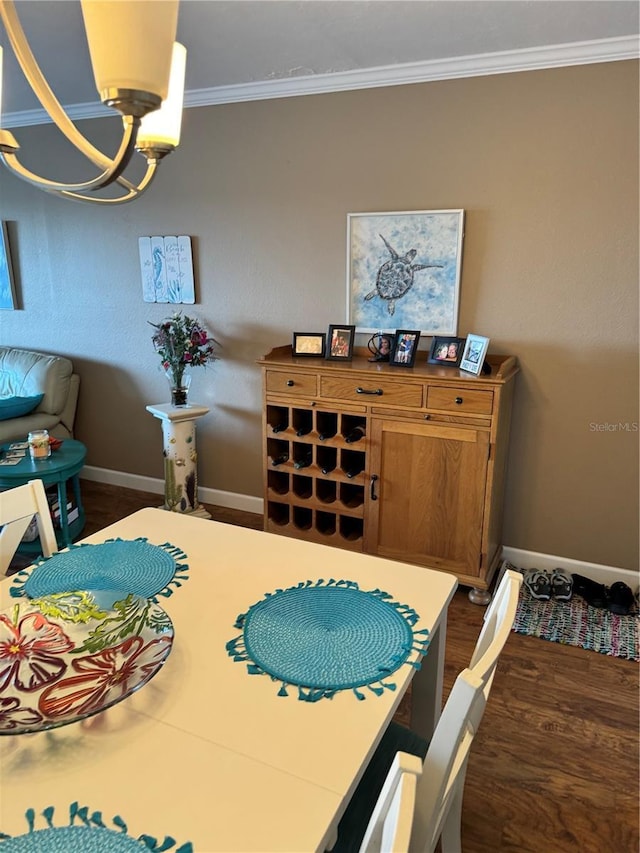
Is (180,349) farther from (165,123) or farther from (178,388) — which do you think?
(165,123)

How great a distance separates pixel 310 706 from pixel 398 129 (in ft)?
8.73

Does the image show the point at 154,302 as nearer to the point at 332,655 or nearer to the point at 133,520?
the point at 133,520

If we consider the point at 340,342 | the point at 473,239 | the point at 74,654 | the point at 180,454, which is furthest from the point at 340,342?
the point at 74,654

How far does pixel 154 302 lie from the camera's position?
3.71m

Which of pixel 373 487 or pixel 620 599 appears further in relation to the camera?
pixel 373 487

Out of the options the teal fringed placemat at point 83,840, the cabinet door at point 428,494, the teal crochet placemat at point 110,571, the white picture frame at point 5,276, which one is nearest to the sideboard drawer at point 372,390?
the cabinet door at point 428,494

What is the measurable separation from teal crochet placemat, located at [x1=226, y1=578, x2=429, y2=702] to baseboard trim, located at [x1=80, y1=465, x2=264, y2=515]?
2.29 meters

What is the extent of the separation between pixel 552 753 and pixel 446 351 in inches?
67.2

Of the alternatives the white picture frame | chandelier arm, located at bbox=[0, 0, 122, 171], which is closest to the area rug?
chandelier arm, located at bbox=[0, 0, 122, 171]

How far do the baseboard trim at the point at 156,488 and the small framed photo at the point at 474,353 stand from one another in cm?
160

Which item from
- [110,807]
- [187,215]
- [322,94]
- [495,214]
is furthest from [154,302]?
[110,807]

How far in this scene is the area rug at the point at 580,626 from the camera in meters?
2.46

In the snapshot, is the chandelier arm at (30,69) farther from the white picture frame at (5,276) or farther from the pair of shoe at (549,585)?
the white picture frame at (5,276)

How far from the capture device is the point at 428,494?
9.08 feet
